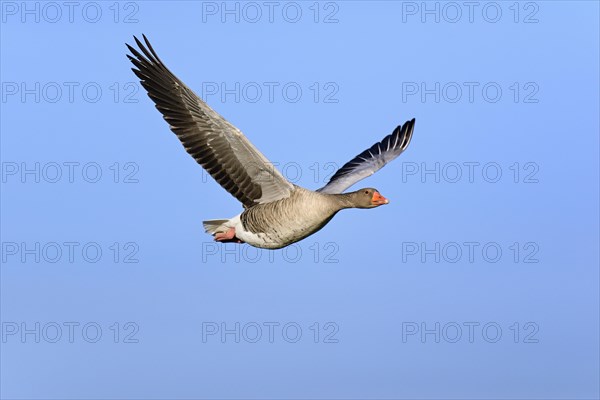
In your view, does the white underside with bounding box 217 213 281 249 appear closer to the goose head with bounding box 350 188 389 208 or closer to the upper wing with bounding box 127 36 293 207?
the upper wing with bounding box 127 36 293 207

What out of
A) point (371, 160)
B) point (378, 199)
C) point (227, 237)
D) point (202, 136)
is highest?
point (371, 160)

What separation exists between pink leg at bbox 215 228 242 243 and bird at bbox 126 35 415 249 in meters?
0.30

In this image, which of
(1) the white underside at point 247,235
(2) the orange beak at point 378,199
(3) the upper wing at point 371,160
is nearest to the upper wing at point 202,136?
(1) the white underside at point 247,235

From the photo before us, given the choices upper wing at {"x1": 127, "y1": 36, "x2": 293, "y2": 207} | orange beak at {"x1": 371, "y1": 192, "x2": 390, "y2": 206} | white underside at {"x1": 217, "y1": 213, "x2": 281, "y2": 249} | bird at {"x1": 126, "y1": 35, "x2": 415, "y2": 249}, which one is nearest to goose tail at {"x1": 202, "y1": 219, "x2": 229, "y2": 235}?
white underside at {"x1": 217, "y1": 213, "x2": 281, "y2": 249}

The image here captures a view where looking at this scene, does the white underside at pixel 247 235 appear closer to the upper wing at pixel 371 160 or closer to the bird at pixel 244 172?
the bird at pixel 244 172

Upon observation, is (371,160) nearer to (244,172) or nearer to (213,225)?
(213,225)

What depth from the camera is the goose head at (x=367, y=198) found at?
14211 millimetres

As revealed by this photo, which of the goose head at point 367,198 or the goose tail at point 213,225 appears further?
the goose tail at point 213,225

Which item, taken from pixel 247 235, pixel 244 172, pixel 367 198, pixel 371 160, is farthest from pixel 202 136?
pixel 371 160

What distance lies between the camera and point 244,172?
14086 mm

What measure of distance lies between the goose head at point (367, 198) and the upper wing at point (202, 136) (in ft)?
3.07

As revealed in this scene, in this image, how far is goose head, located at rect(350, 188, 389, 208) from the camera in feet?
46.6

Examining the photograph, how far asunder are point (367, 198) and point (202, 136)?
2.49 metres

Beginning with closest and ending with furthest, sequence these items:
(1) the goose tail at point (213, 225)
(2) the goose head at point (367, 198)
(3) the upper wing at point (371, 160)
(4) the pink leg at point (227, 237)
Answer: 1. (2) the goose head at point (367, 198)
2. (4) the pink leg at point (227, 237)
3. (1) the goose tail at point (213, 225)
4. (3) the upper wing at point (371, 160)
